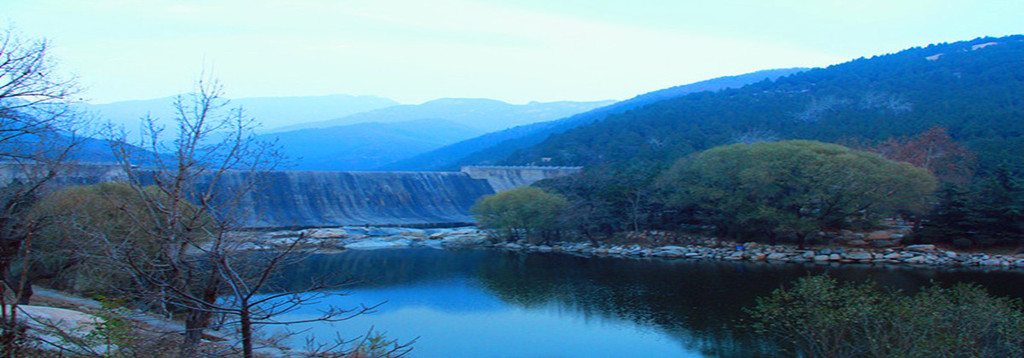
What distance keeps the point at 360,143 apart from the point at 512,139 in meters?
43.9

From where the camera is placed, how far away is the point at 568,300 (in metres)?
19.0

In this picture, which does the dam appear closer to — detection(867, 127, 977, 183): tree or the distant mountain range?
detection(867, 127, 977, 183): tree

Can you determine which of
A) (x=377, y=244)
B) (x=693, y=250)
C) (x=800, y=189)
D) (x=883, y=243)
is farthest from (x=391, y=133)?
(x=883, y=243)

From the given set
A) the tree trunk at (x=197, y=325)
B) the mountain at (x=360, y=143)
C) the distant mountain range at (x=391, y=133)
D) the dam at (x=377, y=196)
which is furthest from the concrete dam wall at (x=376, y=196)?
the mountain at (x=360, y=143)

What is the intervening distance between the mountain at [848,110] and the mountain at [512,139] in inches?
396

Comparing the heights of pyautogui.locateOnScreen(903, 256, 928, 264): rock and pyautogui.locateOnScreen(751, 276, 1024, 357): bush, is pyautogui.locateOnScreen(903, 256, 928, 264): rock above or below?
below

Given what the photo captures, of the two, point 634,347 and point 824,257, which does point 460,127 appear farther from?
point 634,347

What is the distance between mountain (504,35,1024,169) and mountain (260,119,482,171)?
49658 millimetres

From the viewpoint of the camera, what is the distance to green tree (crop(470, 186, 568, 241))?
31898 millimetres

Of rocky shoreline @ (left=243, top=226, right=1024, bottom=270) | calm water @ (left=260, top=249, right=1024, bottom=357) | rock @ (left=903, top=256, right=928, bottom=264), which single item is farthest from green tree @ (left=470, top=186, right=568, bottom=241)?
rock @ (left=903, top=256, right=928, bottom=264)

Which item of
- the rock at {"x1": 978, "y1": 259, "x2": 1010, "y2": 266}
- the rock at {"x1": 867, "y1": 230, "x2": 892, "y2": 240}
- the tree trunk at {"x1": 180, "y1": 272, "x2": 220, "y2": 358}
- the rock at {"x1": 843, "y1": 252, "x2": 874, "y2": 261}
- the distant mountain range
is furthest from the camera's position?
the distant mountain range

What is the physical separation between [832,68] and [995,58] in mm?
16640

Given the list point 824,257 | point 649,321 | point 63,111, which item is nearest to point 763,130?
point 824,257

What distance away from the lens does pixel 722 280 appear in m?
21.4
